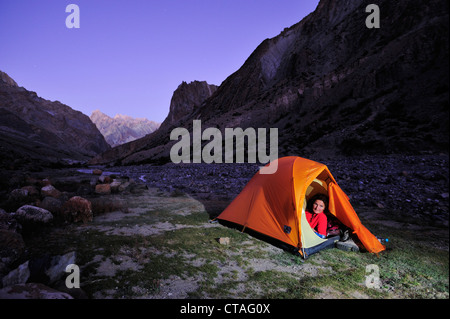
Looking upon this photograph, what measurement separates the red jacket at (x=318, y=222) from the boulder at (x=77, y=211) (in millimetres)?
6242

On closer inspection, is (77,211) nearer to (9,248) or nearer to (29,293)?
(9,248)

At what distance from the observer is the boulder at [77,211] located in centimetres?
641

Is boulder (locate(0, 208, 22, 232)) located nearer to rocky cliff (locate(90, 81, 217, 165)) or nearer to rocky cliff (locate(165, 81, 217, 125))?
rocky cliff (locate(90, 81, 217, 165))

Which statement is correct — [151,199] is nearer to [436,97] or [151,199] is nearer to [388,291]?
[388,291]

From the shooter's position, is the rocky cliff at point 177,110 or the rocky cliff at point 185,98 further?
the rocky cliff at point 185,98

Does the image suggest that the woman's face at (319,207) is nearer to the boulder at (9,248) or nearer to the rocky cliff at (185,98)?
the boulder at (9,248)

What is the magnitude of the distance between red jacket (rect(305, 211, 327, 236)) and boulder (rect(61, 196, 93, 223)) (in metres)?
6.24

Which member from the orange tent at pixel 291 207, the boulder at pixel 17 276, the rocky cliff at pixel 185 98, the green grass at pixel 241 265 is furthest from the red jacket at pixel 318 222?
the rocky cliff at pixel 185 98

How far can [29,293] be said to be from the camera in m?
2.74

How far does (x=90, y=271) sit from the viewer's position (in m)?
3.91

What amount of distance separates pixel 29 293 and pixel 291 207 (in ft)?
16.1

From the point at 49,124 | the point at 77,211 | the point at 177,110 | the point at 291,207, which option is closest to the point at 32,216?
the point at 77,211
